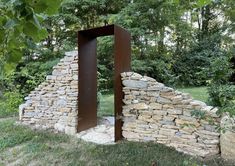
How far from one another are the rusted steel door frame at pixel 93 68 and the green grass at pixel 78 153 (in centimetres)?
41

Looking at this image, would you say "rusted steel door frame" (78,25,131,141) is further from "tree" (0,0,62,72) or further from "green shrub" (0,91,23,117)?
"tree" (0,0,62,72)

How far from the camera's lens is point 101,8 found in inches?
348

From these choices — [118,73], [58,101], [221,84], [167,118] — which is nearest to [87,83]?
[58,101]

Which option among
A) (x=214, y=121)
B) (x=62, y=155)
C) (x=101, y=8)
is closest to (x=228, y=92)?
(x=214, y=121)

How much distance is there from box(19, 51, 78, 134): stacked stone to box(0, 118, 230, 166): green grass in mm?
346

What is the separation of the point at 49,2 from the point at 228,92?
2651 mm

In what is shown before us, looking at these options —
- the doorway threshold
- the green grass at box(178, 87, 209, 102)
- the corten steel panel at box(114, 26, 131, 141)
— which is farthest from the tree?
the green grass at box(178, 87, 209, 102)

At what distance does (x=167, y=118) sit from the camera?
348cm

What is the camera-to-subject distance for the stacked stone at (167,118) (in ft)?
10.4

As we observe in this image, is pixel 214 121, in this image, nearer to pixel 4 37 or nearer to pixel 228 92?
pixel 228 92

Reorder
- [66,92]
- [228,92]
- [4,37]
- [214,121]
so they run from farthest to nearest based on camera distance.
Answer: [66,92]
[214,121]
[228,92]
[4,37]

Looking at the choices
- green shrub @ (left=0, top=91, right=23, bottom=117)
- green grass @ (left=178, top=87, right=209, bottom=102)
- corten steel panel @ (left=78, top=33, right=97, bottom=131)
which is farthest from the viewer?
green grass @ (left=178, top=87, right=209, bottom=102)

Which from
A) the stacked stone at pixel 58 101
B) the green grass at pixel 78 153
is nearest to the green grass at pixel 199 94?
the green grass at pixel 78 153

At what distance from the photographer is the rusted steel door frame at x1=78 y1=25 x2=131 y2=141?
152 inches
